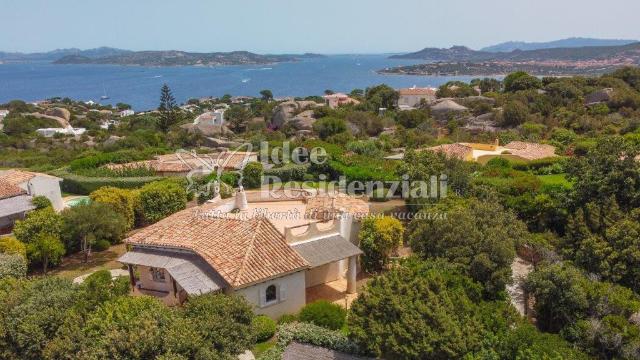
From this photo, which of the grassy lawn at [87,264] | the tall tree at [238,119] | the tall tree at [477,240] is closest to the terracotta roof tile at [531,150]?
the tall tree at [477,240]

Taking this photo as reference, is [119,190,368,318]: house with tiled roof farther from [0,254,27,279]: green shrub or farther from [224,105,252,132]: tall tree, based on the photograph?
[224,105,252,132]: tall tree

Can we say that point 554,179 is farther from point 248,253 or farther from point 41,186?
point 41,186

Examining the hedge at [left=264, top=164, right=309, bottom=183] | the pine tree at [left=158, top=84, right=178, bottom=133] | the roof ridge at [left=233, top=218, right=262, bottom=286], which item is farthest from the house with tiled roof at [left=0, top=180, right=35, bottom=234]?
the pine tree at [left=158, top=84, right=178, bottom=133]

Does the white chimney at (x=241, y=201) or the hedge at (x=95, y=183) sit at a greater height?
the white chimney at (x=241, y=201)

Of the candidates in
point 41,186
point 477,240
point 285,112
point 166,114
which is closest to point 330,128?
point 285,112

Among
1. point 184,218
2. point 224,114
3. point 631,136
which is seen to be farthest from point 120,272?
point 224,114

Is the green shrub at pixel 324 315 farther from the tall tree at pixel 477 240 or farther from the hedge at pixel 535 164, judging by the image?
Result: the hedge at pixel 535 164
